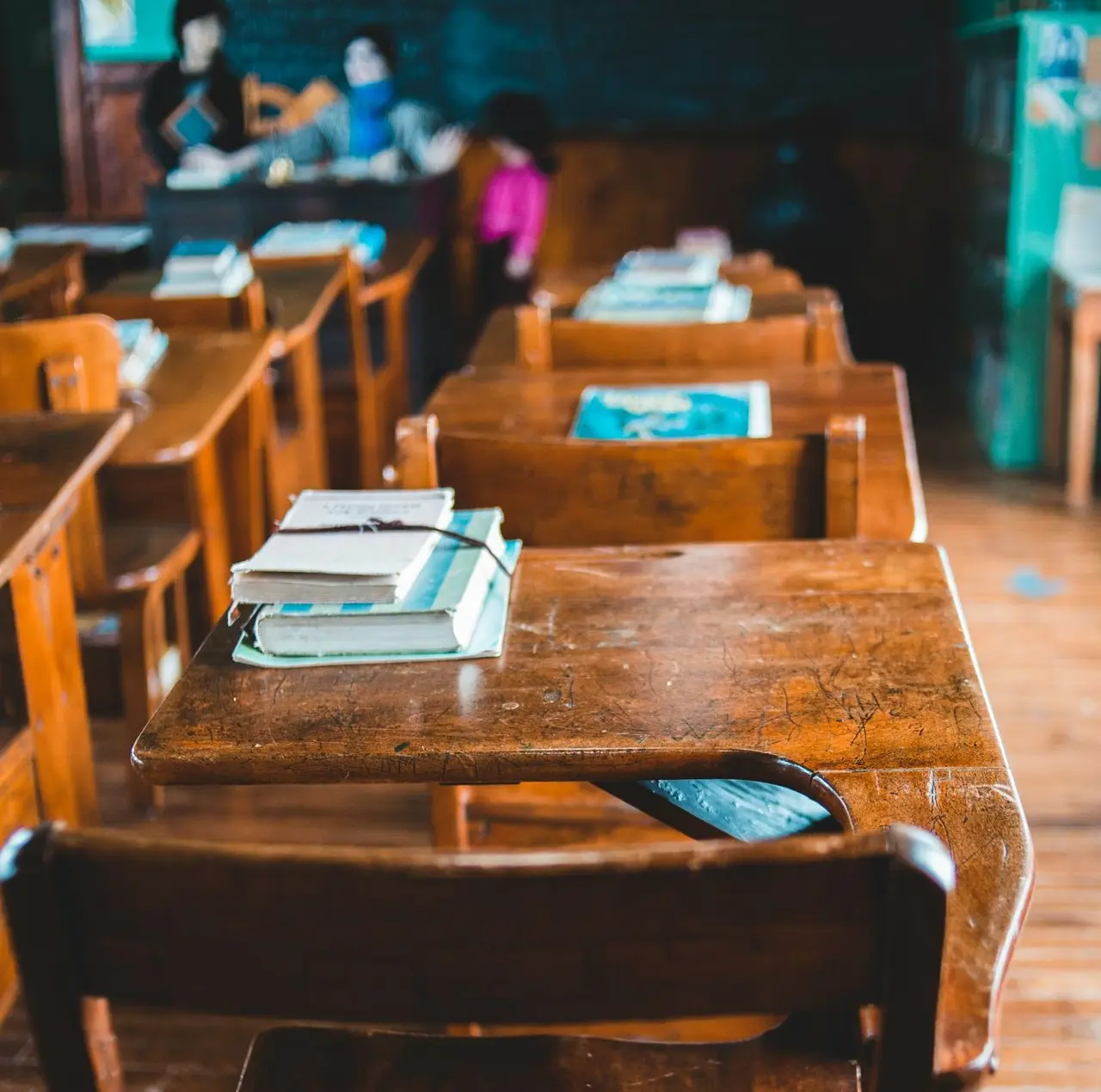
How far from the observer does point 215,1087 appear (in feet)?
6.22

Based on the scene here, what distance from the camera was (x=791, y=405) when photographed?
2.07 m

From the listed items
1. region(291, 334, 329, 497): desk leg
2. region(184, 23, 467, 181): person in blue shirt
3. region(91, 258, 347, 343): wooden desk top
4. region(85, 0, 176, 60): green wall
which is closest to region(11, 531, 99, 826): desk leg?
region(91, 258, 347, 343): wooden desk top

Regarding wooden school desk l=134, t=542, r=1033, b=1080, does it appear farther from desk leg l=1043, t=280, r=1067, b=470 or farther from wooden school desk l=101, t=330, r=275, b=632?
desk leg l=1043, t=280, r=1067, b=470

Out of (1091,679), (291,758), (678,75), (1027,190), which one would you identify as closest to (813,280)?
(678,75)

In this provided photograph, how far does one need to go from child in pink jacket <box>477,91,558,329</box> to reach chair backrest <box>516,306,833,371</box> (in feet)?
11.5

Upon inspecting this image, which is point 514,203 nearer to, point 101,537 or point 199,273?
point 199,273

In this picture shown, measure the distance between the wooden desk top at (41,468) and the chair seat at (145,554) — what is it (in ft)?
1.66

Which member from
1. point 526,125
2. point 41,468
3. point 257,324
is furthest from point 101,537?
point 526,125

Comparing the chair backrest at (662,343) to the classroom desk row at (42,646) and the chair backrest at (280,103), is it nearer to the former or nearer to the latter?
the classroom desk row at (42,646)

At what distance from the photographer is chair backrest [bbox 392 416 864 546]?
60.8 inches

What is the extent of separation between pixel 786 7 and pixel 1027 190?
247 centimetres

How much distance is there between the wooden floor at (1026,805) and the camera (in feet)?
6.40

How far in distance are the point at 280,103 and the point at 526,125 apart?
4.45 feet

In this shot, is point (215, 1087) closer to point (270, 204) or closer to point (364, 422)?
point (364, 422)
